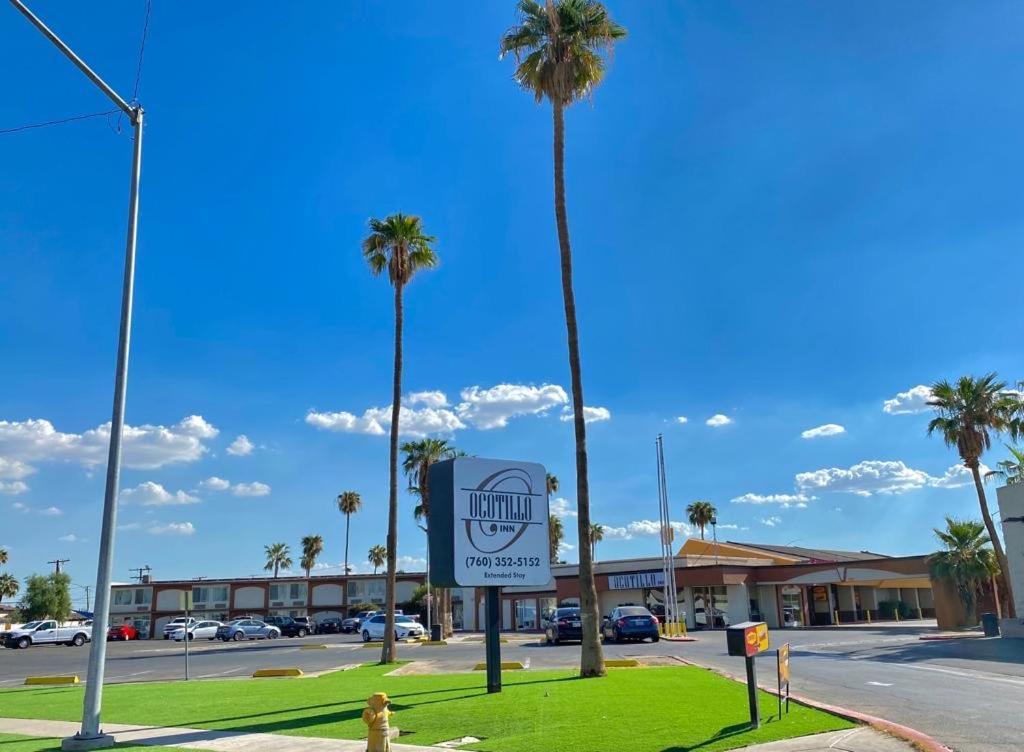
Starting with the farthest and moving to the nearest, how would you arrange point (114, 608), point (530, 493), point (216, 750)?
point (114, 608), point (530, 493), point (216, 750)

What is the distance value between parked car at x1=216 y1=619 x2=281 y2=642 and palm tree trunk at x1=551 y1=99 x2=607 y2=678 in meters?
44.9

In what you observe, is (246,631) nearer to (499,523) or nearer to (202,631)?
(202,631)

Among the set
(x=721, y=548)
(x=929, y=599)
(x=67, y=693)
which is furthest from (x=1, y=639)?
(x=929, y=599)

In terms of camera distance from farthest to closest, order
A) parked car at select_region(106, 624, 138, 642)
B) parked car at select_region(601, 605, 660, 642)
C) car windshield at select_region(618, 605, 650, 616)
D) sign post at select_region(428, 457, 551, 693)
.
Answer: parked car at select_region(106, 624, 138, 642) < car windshield at select_region(618, 605, 650, 616) < parked car at select_region(601, 605, 660, 642) < sign post at select_region(428, 457, 551, 693)

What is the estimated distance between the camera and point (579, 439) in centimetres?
1884

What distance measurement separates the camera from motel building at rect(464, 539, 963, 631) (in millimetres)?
48188

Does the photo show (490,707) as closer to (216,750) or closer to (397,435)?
(216,750)

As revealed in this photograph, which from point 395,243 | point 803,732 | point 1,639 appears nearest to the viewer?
point 803,732

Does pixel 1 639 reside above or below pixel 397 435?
below

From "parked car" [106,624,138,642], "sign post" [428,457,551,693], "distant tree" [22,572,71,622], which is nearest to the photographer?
"sign post" [428,457,551,693]

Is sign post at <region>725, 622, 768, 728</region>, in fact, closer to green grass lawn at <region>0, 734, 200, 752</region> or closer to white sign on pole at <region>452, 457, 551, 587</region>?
white sign on pole at <region>452, 457, 551, 587</region>

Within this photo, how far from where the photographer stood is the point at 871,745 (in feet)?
29.7

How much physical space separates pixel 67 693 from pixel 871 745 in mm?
18143

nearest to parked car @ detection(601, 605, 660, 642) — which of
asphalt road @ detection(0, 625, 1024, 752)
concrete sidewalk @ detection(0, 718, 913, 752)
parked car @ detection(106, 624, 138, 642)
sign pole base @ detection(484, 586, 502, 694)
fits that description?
asphalt road @ detection(0, 625, 1024, 752)
